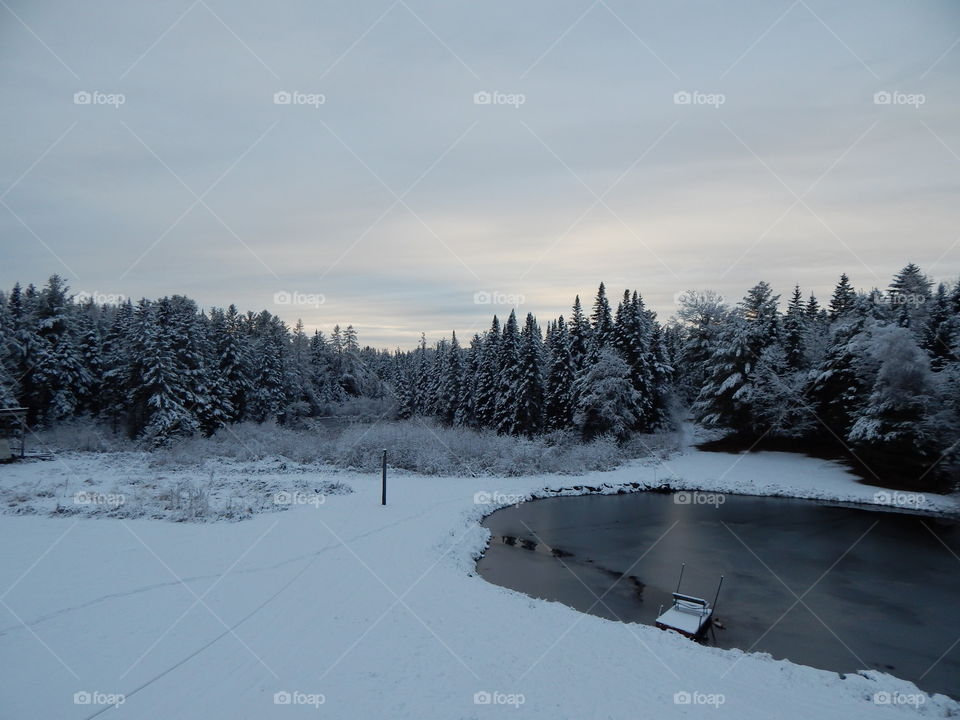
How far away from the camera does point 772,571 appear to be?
1695cm

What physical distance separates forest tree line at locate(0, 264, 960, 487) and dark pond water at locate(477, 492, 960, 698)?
372 inches

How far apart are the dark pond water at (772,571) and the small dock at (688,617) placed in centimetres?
41

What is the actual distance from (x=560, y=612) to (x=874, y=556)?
588 inches

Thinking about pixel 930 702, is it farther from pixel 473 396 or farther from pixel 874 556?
pixel 473 396

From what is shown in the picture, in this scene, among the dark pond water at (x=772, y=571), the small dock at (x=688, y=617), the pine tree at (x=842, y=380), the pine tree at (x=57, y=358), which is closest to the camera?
the small dock at (x=688, y=617)

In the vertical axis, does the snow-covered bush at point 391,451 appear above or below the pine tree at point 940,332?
below

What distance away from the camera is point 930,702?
28.1 feet

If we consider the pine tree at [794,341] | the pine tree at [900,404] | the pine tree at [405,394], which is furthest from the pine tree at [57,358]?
the pine tree at [794,341]

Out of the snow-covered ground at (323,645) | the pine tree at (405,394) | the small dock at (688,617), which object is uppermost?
the pine tree at (405,394)

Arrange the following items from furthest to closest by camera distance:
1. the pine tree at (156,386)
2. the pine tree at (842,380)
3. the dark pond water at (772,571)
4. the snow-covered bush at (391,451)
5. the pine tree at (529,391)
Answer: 1. the pine tree at (529,391)
2. the pine tree at (156,386)
3. the pine tree at (842,380)
4. the snow-covered bush at (391,451)
5. the dark pond water at (772,571)

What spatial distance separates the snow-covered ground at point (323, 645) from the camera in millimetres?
7121

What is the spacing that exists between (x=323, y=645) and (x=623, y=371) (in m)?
35.8

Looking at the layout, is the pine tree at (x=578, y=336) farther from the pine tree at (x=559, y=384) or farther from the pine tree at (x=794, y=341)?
the pine tree at (x=794, y=341)

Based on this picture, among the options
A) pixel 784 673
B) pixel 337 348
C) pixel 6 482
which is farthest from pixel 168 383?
pixel 337 348
